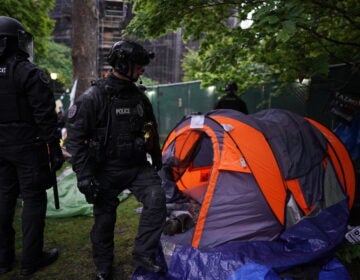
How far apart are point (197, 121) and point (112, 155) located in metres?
1.59

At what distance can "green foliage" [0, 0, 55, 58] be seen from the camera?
740 cm

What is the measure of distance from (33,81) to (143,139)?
1.03 m

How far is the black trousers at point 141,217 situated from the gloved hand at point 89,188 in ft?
0.48

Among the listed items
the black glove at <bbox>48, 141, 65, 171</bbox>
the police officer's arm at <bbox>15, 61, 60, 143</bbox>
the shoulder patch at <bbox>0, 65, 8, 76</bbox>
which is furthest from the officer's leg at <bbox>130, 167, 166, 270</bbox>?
the shoulder patch at <bbox>0, 65, 8, 76</bbox>

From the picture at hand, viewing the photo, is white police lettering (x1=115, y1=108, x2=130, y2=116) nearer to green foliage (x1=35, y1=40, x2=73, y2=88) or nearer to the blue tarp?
the blue tarp

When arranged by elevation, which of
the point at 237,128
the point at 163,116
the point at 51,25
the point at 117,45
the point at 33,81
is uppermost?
the point at 51,25

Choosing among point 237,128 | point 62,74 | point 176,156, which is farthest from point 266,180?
point 62,74

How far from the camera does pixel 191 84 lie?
1274 cm

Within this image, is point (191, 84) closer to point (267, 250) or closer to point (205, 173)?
point (205, 173)

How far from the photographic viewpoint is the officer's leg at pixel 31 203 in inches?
122

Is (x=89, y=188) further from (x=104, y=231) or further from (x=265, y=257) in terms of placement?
(x=265, y=257)

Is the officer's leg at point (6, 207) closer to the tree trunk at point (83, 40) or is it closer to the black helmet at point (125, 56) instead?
the black helmet at point (125, 56)

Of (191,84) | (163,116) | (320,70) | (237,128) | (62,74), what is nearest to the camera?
(320,70)

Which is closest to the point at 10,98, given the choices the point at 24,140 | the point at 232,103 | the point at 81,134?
the point at 24,140
